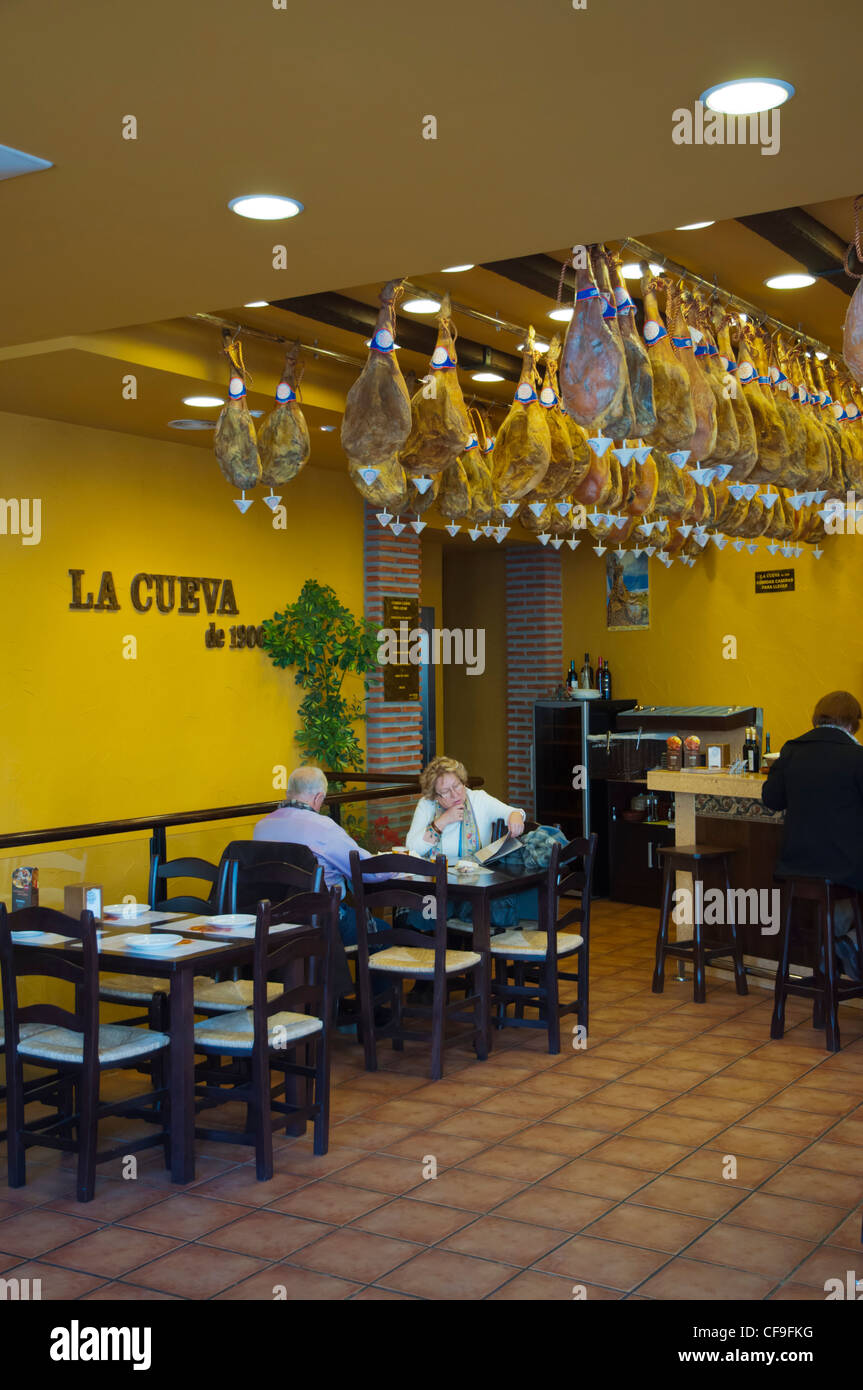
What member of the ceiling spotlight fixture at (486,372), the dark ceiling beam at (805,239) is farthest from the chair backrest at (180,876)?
the dark ceiling beam at (805,239)

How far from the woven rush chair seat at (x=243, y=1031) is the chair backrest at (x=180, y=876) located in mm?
822

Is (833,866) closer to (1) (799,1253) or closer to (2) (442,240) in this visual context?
(1) (799,1253)

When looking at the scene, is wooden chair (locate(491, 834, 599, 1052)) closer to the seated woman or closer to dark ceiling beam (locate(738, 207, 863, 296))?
the seated woman

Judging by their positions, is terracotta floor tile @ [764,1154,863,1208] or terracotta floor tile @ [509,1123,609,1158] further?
terracotta floor tile @ [509,1123,609,1158]

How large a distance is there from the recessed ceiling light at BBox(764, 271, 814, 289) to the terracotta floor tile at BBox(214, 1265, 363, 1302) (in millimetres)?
4295

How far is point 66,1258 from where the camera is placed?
3.56 metres

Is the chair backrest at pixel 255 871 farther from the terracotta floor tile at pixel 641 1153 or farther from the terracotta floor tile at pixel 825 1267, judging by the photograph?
the terracotta floor tile at pixel 825 1267

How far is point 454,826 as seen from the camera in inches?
239

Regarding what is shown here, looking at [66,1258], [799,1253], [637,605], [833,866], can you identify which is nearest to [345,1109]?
[66,1258]

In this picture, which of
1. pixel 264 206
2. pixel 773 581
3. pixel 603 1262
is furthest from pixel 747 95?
pixel 773 581

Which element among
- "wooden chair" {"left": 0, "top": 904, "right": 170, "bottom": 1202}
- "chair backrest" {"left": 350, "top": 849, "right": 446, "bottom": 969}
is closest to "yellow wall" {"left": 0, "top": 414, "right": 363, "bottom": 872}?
"chair backrest" {"left": 350, "top": 849, "right": 446, "bottom": 969}

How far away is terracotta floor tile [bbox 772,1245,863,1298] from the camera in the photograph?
3361mm

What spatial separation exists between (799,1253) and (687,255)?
3.74 meters

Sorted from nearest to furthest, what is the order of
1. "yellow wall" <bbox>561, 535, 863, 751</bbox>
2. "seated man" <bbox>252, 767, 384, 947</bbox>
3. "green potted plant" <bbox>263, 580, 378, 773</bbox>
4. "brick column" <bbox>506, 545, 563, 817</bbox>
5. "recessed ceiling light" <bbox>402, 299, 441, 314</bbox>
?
"recessed ceiling light" <bbox>402, 299, 441, 314</bbox> < "seated man" <bbox>252, 767, 384, 947</bbox> < "green potted plant" <bbox>263, 580, 378, 773</bbox> < "yellow wall" <bbox>561, 535, 863, 751</bbox> < "brick column" <bbox>506, 545, 563, 817</bbox>
